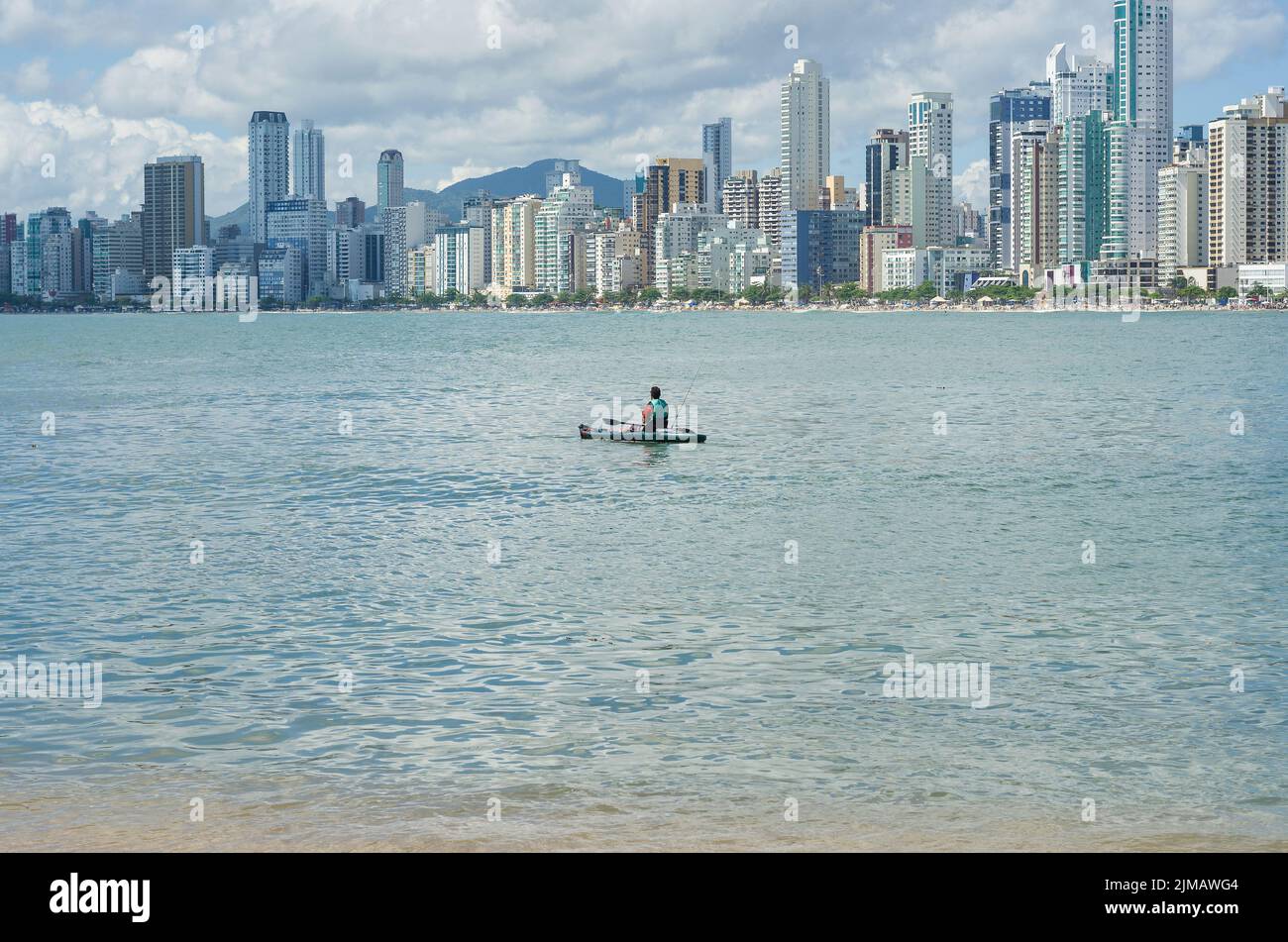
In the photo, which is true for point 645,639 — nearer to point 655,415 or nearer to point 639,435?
point 655,415

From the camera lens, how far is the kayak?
4550 centimetres

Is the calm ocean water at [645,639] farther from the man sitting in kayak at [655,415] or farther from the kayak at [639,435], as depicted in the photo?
the man sitting in kayak at [655,415]

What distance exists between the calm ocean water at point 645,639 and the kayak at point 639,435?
50 centimetres

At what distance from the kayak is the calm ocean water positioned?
50 cm

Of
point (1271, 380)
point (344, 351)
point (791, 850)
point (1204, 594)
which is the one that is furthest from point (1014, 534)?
point (344, 351)

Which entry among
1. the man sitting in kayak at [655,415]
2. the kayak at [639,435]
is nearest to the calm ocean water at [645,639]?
the kayak at [639,435]

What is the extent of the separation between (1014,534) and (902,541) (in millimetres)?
2285

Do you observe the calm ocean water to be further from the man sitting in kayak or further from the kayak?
the man sitting in kayak

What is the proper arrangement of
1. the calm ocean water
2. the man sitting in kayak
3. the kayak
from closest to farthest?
the calm ocean water < the man sitting in kayak < the kayak

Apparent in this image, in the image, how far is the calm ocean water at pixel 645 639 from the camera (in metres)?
12.5

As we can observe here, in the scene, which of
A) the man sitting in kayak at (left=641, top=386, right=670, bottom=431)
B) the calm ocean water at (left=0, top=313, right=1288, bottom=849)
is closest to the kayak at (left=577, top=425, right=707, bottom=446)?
the man sitting in kayak at (left=641, top=386, right=670, bottom=431)

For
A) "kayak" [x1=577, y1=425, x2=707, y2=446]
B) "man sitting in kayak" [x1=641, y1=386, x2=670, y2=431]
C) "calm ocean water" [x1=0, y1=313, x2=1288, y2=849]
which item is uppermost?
"man sitting in kayak" [x1=641, y1=386, x2=670, y2=431]

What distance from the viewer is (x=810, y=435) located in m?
50.5
